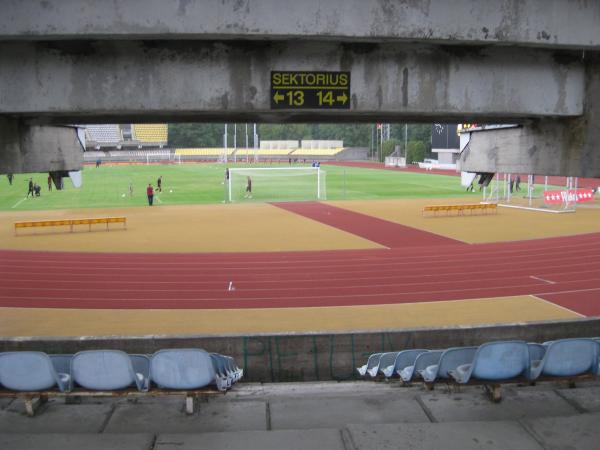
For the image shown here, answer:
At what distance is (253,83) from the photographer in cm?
614

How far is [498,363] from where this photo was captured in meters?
6.55

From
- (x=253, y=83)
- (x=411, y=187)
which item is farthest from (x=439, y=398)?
(x=411, y=187)

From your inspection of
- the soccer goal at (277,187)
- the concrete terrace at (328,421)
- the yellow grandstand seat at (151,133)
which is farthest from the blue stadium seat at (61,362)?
the yellow grandstand seat at (151,133)

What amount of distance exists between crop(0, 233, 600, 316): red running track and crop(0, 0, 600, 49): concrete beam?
8.72 m

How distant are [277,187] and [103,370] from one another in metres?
41.4

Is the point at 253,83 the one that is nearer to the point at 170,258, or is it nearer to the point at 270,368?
the point at 270,368

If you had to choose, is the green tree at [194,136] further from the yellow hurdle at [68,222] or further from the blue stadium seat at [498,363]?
the blue stadium seat at [498,363]

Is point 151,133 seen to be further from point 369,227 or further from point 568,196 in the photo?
point 369,227

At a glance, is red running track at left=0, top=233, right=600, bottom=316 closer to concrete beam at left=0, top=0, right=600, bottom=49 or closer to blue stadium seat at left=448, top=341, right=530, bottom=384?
blue stadium seat at left=448, top=341, right=530, bottom=384

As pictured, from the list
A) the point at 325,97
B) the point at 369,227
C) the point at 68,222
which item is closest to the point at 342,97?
the point at 325,97

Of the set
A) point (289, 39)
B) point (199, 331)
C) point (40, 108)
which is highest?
point (289, 39)

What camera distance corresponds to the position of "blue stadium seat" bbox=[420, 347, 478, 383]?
6816mm

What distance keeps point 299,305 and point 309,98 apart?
804 centimetres

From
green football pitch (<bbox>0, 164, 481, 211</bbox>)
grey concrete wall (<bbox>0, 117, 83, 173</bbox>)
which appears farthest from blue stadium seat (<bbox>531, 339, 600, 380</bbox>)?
green football pitch (<bbox>0, 164, 481, 211</bbox>)
